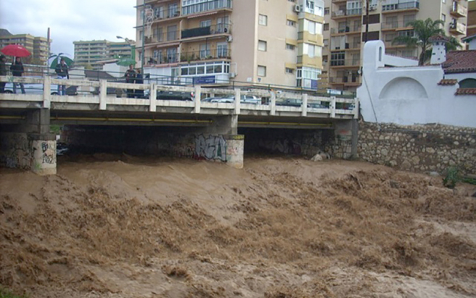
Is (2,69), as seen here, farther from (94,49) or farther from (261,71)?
(94,49)

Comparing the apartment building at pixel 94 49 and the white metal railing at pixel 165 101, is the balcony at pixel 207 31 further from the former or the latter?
the apartment building at pixel 94 49

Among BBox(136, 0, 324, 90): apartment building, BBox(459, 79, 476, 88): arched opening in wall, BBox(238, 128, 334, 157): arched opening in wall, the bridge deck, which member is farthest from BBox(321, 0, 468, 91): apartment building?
the bridge deck

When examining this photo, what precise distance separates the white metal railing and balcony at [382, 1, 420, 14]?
31.2 m

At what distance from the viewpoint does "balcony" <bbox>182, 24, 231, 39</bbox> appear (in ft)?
166

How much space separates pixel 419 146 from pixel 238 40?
24.7 meters

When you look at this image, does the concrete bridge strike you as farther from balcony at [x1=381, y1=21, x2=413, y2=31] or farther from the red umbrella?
balcony at [x1=381, y1=21, x2=413, y2=31]

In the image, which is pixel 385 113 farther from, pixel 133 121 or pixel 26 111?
pixel 26 111

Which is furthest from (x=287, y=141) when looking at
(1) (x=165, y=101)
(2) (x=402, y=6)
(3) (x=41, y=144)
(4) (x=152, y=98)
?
(2) (x=402, y=6)

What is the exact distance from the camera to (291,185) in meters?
25.6

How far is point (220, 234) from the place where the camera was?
1816 centimetres

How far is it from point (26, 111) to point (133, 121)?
4.64 metres

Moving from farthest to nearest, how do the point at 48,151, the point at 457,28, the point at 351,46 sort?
the point at 351,46, the point at 457,28, the point at 48,151

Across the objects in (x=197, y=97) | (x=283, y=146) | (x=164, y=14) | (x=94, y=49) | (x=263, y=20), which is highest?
(x=94, y=49)

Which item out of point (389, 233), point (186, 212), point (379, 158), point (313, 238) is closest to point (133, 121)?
point (186, 212)
